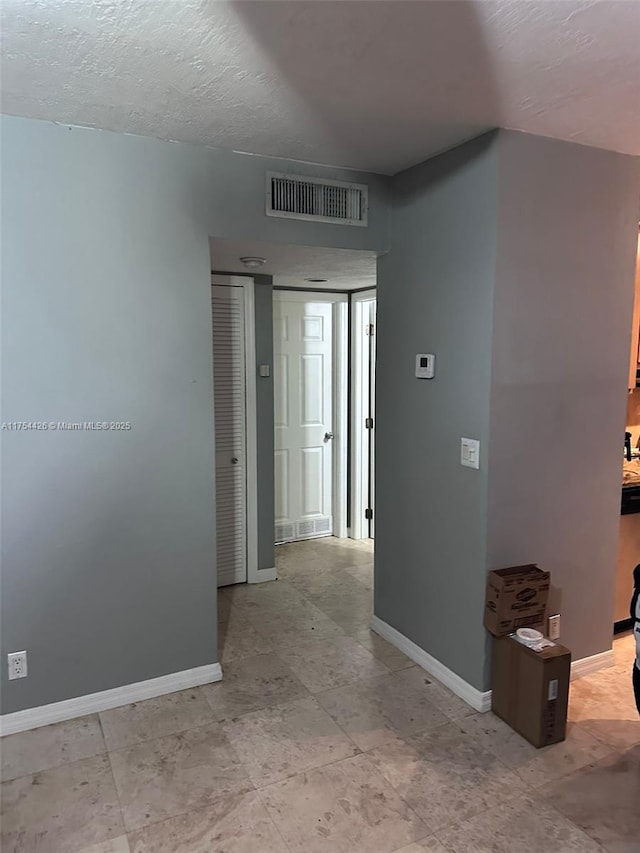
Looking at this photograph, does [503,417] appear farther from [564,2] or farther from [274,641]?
[274,641]

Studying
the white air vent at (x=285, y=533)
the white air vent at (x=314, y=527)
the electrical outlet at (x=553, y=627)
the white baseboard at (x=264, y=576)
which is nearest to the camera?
the electrical outlet at (x=553, y=627)

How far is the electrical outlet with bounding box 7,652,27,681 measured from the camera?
2451 mm

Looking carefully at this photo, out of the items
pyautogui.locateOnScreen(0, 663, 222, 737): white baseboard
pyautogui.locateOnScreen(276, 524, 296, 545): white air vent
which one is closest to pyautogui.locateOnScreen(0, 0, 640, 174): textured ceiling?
pyautogui.locateOnScreen(0, 663, 222, 737): white baseboard

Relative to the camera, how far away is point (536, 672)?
2.36 m

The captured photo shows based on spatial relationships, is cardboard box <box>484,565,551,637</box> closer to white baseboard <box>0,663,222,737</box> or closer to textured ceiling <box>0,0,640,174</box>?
white baseboard <box>0,663,222,737</box>

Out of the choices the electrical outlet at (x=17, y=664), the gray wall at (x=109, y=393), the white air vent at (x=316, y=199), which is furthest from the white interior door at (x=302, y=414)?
the electrical outlet at (x=17, y=664)

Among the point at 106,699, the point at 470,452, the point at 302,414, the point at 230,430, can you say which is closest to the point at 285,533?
the point at 302,414

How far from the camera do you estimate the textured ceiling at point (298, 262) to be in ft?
9.77

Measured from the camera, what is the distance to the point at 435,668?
9.60 ft

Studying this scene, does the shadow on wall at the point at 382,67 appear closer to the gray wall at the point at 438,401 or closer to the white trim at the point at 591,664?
the gray wall at the point at 438,401

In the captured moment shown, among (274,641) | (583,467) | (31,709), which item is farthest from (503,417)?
(31,709)

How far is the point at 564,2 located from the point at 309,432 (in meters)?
3.55

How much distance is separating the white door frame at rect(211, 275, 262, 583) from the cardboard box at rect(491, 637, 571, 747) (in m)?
1.98

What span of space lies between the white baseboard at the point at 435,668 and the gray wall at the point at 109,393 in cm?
101
